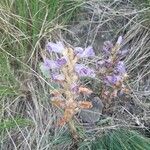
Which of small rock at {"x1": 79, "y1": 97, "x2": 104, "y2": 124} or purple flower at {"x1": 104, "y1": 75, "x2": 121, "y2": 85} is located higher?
purple flower at {"x1": 104, "y1": 75, "x2": 121, "y2": 85}

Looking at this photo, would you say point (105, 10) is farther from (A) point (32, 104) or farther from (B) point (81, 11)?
(A) point (32, 104)

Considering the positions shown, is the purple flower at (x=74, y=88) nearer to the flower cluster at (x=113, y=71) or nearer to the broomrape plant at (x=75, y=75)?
the broomrape plant at (x=75, y=75)

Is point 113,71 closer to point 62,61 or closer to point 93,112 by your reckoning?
point 93,112

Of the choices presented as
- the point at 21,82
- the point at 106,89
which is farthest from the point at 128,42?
the point at 21,82

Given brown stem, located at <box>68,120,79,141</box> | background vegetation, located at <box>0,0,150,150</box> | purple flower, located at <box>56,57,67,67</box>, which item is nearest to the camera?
purple flower, located at <box>56,57,67,67</box>

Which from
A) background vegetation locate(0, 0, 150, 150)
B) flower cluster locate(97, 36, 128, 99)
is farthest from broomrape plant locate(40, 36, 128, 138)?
background vegetation locate(0, 0, 150, 150)

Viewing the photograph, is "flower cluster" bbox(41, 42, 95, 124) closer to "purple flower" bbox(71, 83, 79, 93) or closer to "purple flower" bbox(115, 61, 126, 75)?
"purple flower" bbox(71, 83, 79, 93)
